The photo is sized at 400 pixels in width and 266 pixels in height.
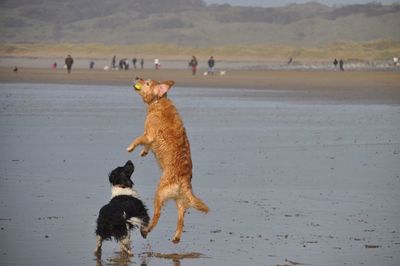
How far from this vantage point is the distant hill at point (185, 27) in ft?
555

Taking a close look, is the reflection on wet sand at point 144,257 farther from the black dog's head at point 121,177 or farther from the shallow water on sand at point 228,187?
the black dog's head at point 121,177

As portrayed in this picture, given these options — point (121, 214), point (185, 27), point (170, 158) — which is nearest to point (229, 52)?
point (185, 27)

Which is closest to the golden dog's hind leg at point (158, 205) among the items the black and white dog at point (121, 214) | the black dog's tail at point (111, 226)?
the black and white dog at point (121, 214)

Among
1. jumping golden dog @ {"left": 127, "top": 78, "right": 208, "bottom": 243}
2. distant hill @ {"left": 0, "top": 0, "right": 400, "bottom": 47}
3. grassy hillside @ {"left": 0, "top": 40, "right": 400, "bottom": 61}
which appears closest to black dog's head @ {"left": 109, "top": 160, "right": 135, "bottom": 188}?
jumping golden dog @ {"left": 127, "top": 78, "right": 208, "bottom": 243}

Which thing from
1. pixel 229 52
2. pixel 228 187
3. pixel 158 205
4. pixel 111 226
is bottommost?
pixel 228 187

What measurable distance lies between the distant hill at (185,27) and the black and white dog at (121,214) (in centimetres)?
15153

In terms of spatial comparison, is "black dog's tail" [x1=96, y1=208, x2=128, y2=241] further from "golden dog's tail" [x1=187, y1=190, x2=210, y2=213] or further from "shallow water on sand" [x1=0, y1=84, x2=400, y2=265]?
"golden dog's tail" [x1=187, y1=190, x2=210, y2=213]

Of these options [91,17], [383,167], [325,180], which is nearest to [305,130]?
[383,167]

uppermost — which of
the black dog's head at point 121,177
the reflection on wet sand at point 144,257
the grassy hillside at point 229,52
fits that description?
the grassy hillside at point 229,52

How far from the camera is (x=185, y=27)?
183 metres

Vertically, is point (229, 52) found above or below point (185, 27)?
below

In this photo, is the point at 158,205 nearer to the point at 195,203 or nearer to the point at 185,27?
the point at 195,203

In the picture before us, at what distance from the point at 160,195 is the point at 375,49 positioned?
378ft

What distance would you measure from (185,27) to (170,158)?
174123 millimetres
